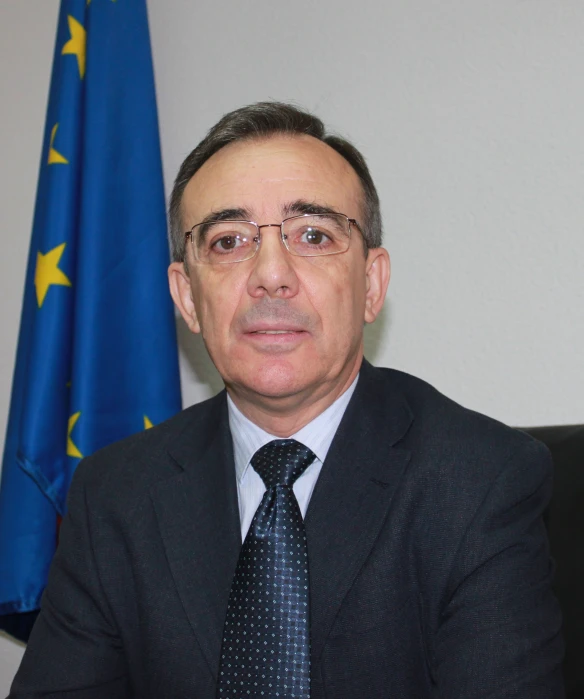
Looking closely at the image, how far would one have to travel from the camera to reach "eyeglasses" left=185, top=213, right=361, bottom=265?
5.34 feet

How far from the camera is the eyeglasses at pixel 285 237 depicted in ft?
5.34

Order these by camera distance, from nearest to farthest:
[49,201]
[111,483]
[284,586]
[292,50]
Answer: [284,586] < [111,483] < [49,201] < [292,50]

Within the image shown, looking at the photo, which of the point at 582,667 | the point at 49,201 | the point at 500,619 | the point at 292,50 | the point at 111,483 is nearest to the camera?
the point at 500,619

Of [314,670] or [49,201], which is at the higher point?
[49,201]

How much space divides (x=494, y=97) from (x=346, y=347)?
1.09 meters

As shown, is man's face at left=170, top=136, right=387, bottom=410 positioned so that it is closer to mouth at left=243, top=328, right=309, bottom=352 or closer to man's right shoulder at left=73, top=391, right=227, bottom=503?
mouth at left=243, top=328, right=309, bottom=352

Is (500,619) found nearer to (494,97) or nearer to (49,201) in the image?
(494,97)

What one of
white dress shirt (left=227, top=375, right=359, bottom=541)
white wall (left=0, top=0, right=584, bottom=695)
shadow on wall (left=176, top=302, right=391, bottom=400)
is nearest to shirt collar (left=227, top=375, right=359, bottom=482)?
white dress shirt (left=227, top=375, right=359, bottom=541)

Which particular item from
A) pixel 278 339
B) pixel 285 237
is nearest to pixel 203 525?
pixel 278 339

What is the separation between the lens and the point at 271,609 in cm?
144

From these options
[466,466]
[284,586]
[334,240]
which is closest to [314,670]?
[284,586]

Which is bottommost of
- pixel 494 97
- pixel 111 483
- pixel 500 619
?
pixel 500 619

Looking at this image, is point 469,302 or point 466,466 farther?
point 469,302

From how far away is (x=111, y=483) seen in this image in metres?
1.75
